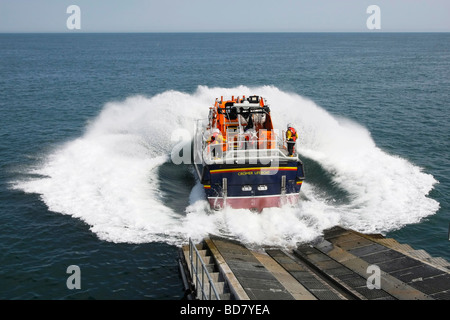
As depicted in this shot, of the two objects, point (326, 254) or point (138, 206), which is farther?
→ point (138, 206)

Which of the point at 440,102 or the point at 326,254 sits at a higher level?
the point at 440,102

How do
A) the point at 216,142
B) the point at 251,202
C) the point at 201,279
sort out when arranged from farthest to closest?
1. the point at 251,202
2. the point at 216,142
3. the point at 201,279

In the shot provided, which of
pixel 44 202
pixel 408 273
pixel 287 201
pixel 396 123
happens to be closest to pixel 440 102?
pixel 396 123

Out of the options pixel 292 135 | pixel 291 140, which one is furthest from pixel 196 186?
pixel 292 135

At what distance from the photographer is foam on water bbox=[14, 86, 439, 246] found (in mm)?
15961

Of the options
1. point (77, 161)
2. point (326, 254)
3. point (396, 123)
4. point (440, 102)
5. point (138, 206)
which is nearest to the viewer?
point (326, 254)

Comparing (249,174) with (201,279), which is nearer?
(201,279)

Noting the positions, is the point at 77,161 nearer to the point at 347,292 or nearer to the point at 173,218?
the point at 173,218

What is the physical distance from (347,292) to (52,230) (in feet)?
36.1

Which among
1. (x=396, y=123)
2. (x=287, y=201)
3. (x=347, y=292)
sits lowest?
(x=347, y=292)

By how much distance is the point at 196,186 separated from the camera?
19.9m

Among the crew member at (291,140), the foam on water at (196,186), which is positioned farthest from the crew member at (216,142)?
the crew member at (291,140)

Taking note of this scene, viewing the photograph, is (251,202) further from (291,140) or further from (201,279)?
(201,279)

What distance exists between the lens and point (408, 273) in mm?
12039
